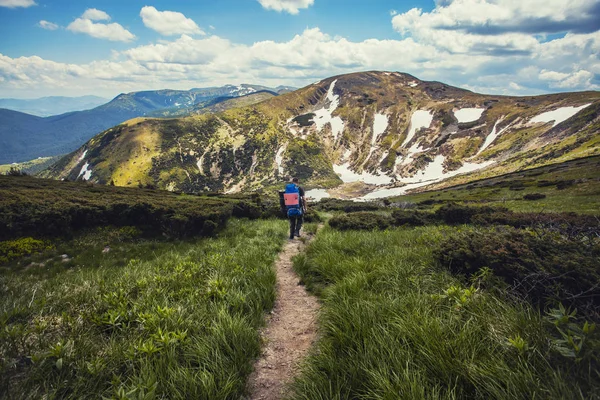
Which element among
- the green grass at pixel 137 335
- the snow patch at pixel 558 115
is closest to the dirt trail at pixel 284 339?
the green grass at pixel 137 335

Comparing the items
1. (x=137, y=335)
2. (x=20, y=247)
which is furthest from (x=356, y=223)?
(x=20, y=247)

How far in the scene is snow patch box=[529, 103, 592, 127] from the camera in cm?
16362

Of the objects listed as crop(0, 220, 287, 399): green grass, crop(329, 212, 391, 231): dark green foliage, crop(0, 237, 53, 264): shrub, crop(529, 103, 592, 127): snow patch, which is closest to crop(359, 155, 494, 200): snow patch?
crop(529, 103, 592, 127): snow patch

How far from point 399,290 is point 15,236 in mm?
16011

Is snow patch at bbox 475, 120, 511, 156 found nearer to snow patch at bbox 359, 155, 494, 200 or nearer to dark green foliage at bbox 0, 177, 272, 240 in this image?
snow patch at bbox 359, 155, 494, 200

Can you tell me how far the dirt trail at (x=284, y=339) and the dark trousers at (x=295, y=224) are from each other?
6.50m

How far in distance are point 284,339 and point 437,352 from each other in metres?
2.71

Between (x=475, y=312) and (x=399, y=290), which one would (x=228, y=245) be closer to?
(x=399, y=290)

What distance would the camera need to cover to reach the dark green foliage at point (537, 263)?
13.5 ft

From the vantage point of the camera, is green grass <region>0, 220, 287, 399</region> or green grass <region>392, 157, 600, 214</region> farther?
green grass <region>392, 157, 600, 214</region>

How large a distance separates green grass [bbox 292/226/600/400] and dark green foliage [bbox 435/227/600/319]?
0.53 meters

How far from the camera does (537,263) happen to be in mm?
4852

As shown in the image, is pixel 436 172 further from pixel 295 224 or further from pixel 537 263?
pixel 537 263

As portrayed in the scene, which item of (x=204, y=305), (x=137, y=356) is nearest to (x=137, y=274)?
(x=204, y=305)
